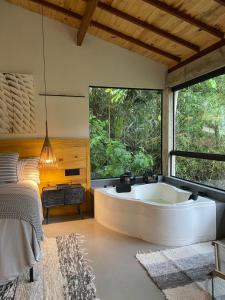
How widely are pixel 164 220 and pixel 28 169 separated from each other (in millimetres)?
2035

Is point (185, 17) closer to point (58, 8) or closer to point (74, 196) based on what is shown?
point (58, 8)

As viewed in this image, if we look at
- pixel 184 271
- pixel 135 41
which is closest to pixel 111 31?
pixel 135 41

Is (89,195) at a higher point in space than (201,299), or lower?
higher

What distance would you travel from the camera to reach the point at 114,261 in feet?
8.63

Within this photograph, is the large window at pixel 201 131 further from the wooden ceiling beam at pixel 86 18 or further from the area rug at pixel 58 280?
the area rug at pixel 58 280

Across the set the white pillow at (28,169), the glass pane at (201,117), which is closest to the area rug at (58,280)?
the white pillow at (28,169)

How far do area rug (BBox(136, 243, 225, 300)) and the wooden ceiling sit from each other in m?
2.67

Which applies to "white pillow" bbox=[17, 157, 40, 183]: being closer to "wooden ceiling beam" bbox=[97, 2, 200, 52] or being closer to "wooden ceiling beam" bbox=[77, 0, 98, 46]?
"wooden ceiling beam" bbox=[77, 0, 98, 46]

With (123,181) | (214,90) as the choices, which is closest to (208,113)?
(214,90)

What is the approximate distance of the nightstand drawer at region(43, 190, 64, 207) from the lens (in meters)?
3.71

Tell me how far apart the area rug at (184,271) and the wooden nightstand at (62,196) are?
147 centimetres

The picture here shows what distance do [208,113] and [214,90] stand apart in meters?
0.35

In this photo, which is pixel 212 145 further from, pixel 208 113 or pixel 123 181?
pixel 123 181

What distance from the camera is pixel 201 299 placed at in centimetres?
198
